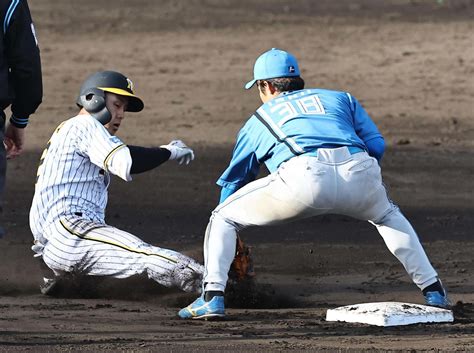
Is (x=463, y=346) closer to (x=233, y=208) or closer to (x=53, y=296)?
(x=233, y=208)

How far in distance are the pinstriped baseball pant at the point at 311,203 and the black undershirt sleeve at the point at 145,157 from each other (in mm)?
564

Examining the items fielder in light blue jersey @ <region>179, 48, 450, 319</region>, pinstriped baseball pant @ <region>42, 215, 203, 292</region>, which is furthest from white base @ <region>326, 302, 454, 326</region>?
pinstriped baseball pant @ <region>42, 215, 203, 292</region>

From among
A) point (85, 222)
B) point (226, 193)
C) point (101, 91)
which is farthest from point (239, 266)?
point (101, 91)

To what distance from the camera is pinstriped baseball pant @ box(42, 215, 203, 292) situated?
7176mm

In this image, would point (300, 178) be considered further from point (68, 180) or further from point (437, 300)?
point (68, 180)

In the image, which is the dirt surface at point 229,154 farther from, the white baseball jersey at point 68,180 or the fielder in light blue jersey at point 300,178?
the white baseball jersey at point 68,180

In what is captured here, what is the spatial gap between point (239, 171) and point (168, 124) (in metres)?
6.78

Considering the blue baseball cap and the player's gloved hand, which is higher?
the blue baseball cap

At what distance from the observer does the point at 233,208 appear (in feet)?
21.5

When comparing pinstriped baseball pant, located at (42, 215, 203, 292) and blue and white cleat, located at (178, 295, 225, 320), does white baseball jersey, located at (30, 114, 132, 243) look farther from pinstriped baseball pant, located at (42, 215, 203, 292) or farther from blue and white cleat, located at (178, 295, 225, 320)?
blue and white cleat, located at (178, 295, 225, 320)

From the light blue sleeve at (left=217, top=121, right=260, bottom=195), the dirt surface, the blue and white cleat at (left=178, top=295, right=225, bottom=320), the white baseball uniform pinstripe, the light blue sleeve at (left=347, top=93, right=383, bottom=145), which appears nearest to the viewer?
the dirt surface

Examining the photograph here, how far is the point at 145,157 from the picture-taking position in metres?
6.98

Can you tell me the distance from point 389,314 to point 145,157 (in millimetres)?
1537

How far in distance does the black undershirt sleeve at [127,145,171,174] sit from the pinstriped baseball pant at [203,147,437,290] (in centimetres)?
56
